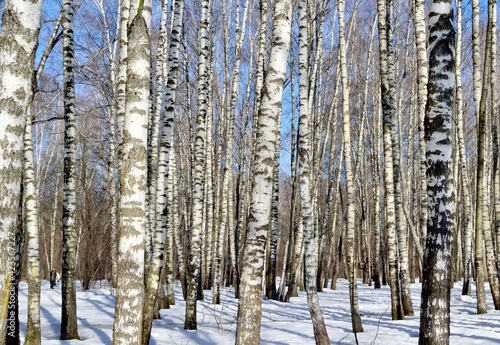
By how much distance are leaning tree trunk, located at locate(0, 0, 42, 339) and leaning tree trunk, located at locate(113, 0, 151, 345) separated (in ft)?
3.14

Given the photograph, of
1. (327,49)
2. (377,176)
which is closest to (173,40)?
(327,49)

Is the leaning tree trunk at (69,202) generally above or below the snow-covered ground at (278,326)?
above

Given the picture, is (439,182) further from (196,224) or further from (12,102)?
(196,224)

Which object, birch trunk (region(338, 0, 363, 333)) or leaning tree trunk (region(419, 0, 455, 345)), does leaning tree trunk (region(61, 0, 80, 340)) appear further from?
leaning tree trunk (region(419, 0, 455, 345))

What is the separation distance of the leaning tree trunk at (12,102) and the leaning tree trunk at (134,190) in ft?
3.14

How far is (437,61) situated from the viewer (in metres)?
3.68

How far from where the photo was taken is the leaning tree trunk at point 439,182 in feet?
11.1

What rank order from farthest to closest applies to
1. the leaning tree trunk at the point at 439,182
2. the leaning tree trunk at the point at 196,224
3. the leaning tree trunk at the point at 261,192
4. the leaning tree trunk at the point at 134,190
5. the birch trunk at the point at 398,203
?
1. the birch trunk at the point at 398,203
2. the leaning tree trunk at the point at 196,224
3. the leaning tree trunk at the point at 261,192
4. the leaning tree trunk at the point at 439,182
5. the leaning tree trunk at the point at 134,190

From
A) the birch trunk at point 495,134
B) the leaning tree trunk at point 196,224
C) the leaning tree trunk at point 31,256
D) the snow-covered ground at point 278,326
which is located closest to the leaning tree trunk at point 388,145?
the snow-covered ground at point 278,326

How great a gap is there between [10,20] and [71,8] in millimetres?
4463

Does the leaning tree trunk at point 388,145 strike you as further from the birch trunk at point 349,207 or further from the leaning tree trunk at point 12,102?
the leaning tree trunk at point 12,102

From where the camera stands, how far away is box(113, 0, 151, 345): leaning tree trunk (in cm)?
308

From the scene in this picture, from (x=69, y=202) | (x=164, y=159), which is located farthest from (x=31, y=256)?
(x=164, y=159)

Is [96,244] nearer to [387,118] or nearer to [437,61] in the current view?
[387,118]
